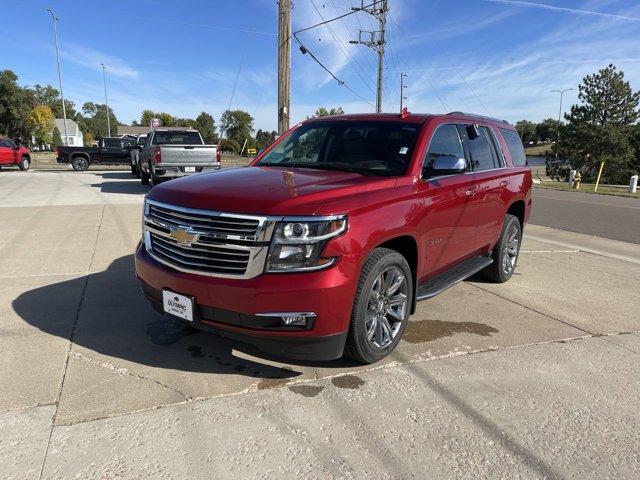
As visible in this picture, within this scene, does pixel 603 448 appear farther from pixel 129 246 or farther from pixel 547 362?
pixel 129 246

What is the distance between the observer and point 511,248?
20.8ft

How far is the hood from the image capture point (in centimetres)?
312

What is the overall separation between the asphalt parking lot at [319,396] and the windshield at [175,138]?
11385mm

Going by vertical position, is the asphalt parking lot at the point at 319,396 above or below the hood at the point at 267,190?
below

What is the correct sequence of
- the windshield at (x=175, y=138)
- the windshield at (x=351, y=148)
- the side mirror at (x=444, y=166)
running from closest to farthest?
the side mirror at (x=444, y=166) < the windshield at (x=351, y=148) < the windshield at (x=175, y=138)

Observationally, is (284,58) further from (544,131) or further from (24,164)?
(544,131)

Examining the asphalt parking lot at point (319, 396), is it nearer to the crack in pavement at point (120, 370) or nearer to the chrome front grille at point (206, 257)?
the crack in pavement at point (120, 370)

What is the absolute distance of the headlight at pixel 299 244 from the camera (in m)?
3.04

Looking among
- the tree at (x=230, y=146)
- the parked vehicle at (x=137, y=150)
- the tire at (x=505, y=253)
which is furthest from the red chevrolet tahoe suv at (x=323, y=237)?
the tree at (x=230, y=146)

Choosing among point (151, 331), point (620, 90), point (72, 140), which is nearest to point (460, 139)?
point (151, 331)

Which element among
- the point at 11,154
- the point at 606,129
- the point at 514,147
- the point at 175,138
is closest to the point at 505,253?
the point at 514,147

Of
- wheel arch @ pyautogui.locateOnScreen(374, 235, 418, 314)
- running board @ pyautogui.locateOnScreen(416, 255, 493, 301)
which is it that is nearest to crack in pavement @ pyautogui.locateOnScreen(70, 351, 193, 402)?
wheel arch @ pyautogui.locateOnScreen(374, 235, 418, 314)

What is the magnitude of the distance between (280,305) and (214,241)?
604 mm

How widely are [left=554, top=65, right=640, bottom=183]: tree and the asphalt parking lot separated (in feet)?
209
